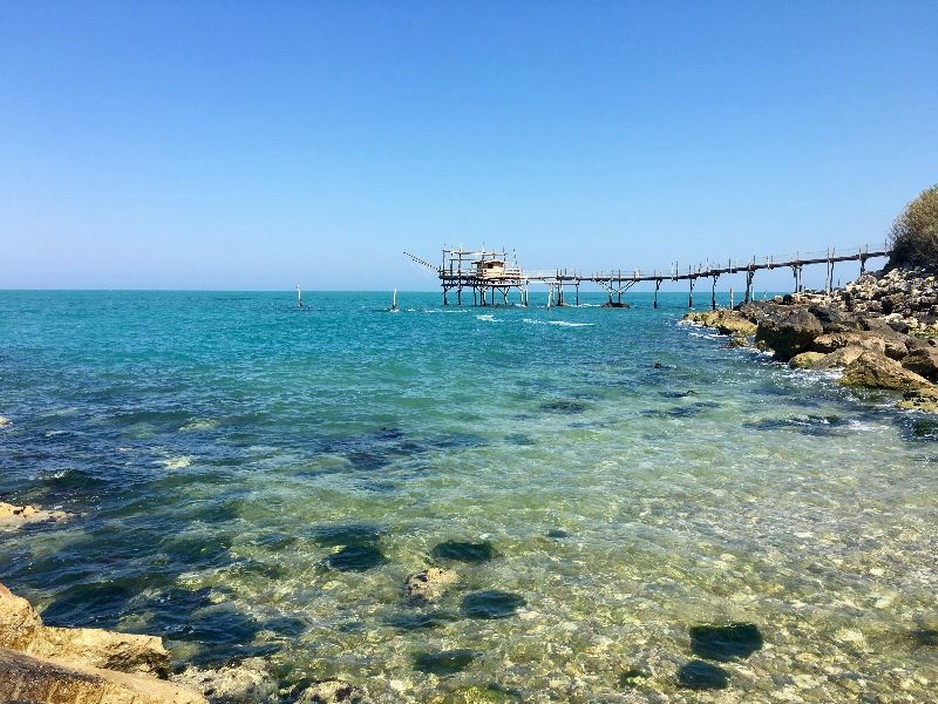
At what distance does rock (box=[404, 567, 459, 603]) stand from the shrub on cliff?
48823 mm

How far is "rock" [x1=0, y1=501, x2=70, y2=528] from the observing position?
9172 millimetres

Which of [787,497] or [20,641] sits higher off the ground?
[20,641]

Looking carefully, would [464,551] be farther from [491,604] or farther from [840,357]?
[840,357]

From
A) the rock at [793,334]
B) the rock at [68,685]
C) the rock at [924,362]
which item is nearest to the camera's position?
the rock at [68,685]

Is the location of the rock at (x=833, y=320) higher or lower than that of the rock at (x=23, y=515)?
higher

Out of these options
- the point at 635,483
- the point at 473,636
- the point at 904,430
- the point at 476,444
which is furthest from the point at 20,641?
the point at 904,430

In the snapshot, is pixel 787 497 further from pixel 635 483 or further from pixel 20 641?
pixel 20 641

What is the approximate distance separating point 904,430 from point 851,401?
402 cm

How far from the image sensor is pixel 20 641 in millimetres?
4371

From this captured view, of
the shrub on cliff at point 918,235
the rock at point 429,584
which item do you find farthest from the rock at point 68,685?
the shrub on cliff at point 918,235

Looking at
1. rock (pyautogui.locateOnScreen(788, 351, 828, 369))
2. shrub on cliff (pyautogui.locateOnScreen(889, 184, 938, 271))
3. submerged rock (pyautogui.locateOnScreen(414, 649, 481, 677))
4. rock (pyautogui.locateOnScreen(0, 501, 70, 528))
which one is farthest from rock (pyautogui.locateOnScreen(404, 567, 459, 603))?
shrub on cliff (pyautogui.locateOnScreen(889, 184, 938, 271))

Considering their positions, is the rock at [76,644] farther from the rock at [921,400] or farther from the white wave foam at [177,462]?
the rock at [921,400]

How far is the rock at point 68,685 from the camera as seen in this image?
11.8ft

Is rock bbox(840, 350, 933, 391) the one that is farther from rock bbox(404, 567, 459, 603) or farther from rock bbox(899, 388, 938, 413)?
rock bbox(404, 567, 459, 603)
